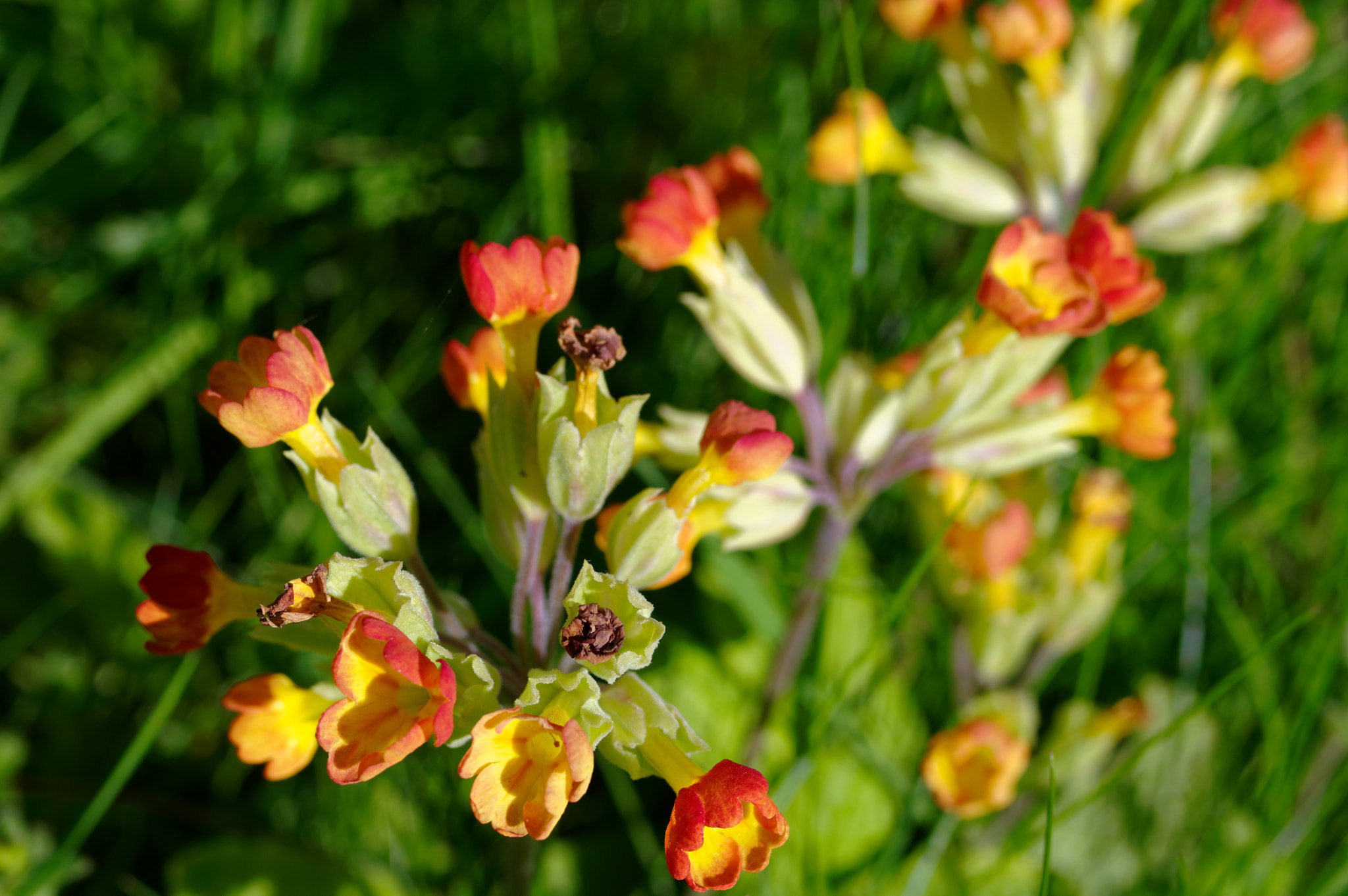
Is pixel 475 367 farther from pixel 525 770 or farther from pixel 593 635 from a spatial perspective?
pixel 525 770

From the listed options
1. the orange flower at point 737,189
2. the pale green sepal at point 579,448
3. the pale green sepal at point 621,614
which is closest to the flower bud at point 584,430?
the pale green sepal at point 579,448

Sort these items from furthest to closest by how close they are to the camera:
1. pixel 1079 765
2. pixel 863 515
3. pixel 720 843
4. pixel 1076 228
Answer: pixel 863 515 → pixel 1079 765 → pixel 1076 228 → pixel 720 843

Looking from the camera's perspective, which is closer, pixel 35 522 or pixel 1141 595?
pixel 35 522

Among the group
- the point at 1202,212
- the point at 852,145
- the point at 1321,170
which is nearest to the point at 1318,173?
the point at 1321,170

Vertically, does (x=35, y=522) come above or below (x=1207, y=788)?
above

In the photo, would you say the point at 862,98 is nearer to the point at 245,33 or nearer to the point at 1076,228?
the point at 1076,228

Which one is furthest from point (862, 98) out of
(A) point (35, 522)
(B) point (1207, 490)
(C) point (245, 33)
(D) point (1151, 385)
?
(A) point (35, 522)

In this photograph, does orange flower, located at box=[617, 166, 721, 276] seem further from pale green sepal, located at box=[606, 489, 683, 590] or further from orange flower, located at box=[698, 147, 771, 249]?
pale green sepal, located at box=[606, 489, 683, 590]

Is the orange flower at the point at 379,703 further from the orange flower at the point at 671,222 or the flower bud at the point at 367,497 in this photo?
the orange flower at the point at 671,222
